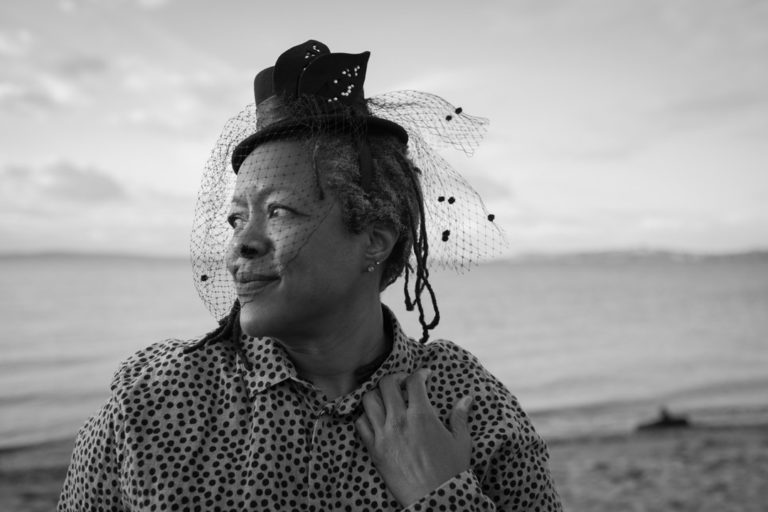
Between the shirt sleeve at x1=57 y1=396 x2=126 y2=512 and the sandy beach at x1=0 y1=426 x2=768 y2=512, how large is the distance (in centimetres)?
724

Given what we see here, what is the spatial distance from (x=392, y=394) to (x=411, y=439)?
206 millimetres

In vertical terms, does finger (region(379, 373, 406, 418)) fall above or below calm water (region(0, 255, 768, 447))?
above

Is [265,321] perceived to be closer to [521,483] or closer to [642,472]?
[521,483]

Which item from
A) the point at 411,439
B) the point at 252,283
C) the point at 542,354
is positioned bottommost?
→ the point at 542,354

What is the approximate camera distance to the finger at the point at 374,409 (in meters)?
2.31

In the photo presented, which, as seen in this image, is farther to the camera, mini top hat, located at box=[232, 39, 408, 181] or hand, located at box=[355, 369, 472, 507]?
mini top hat, located at box=[232, 39, 408, 181]

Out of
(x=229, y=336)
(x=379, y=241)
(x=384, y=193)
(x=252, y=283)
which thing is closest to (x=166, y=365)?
(x=229, y=336)

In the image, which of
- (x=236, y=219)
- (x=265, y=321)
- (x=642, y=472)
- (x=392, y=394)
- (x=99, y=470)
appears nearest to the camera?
(x=99, y=470)

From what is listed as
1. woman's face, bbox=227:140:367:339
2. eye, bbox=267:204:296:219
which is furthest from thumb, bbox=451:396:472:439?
eye, bbox=267:204:296:219

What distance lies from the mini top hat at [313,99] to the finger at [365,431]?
34.1 inches

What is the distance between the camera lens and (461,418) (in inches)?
95.3

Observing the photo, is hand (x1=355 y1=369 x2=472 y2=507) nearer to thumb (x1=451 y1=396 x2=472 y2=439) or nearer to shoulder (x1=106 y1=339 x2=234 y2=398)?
thumb (x1=451 y1=396 x2=472 y2=439)

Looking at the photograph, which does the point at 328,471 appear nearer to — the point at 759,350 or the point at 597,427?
the point at 597,427

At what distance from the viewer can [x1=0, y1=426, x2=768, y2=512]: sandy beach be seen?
8.42 meters
